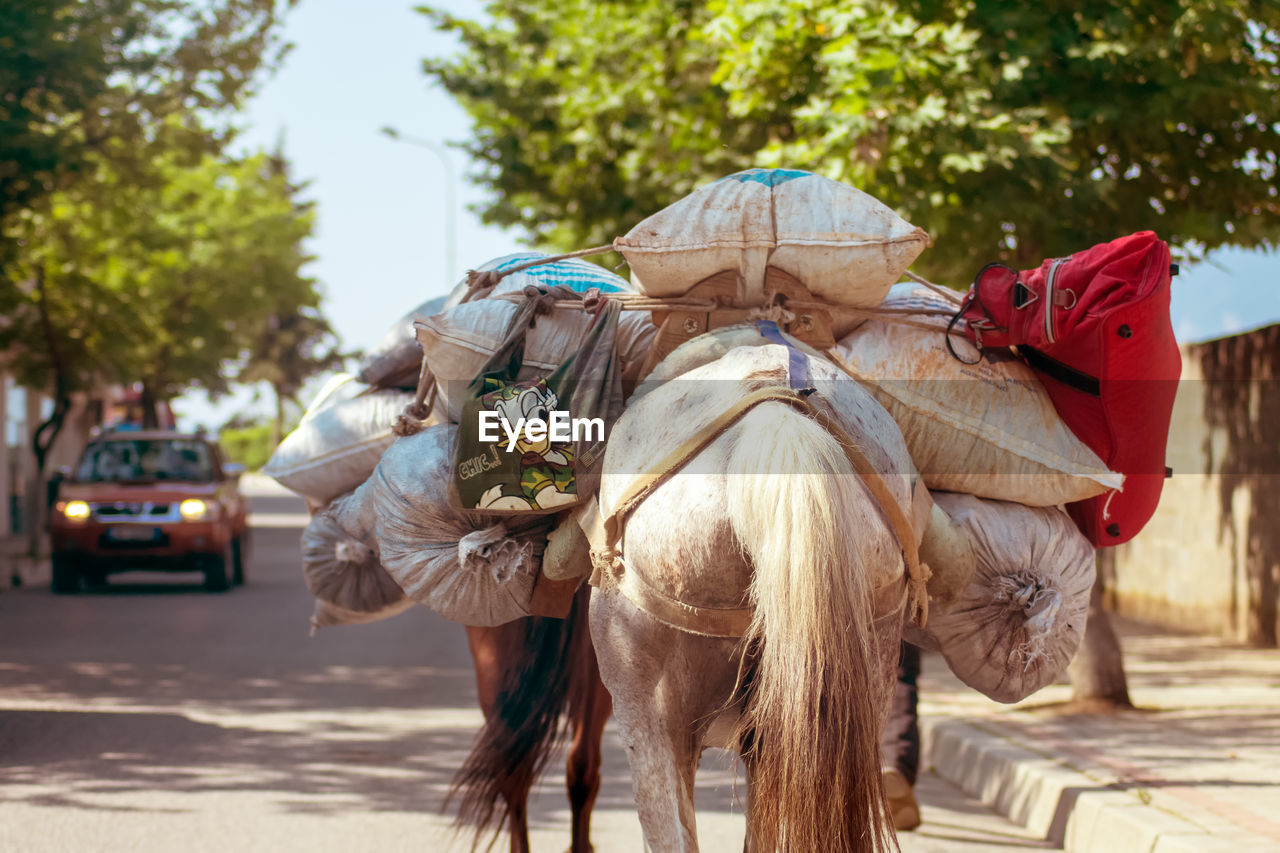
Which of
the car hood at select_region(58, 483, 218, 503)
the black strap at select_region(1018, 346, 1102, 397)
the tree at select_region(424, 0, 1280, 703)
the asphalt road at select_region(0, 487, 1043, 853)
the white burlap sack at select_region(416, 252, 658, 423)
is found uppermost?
the tree at select_region(424, 0, 1280, 703)

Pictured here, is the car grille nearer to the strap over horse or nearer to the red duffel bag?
the red duffel bag

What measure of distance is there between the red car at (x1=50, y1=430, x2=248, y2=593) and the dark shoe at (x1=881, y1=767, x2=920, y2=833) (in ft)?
42.5

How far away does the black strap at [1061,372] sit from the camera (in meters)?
3.65

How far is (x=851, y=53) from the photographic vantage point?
7.71 meters

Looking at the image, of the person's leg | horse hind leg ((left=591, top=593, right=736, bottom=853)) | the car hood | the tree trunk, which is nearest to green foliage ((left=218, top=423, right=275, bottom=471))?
the car hood


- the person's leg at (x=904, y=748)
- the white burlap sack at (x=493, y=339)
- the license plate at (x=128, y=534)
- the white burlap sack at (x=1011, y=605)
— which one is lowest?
the person's leg at (x=904, y=748)

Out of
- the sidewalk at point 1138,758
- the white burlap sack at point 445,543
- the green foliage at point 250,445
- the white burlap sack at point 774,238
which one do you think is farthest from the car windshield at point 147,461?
the green foliage at point 250,445

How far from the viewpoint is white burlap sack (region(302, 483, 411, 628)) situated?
4.70m

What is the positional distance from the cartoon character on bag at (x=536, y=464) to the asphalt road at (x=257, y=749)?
0.82 metres

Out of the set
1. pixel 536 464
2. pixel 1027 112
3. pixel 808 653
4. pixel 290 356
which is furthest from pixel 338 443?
pixel 290 356

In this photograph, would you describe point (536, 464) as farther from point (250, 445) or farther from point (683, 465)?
point (250, 445)

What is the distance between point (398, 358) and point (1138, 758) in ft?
14.1

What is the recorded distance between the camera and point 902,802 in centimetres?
588

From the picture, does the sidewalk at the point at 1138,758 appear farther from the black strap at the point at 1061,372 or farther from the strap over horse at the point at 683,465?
the strap over horse at the point at 683,465
